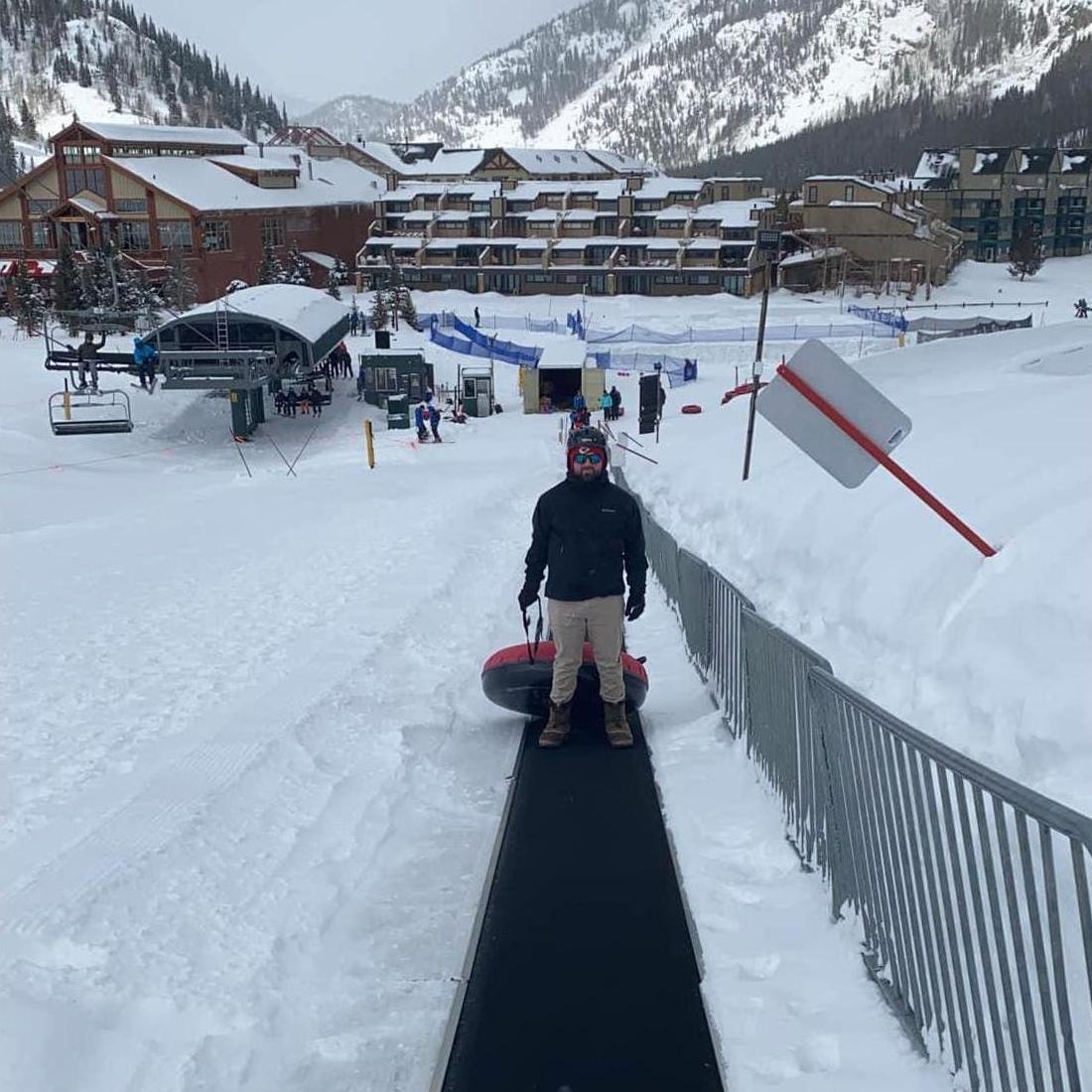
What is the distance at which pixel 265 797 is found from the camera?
5.11 m

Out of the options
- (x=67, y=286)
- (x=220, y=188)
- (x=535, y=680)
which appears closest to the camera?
(x=535, y=680)

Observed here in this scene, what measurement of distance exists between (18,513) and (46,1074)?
16.6 metres

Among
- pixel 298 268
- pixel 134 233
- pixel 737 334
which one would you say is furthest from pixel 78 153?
pixel 737 334

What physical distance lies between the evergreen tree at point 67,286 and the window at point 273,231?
18205 mm

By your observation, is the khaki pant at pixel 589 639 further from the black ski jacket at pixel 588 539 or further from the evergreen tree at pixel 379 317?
the evergreen tree at pixel 379 317

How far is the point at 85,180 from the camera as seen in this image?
64188mm

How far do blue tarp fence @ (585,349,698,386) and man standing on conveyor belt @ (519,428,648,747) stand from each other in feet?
110

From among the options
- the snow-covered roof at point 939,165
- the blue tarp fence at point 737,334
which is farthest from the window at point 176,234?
the snow-covered roof at point 939,165

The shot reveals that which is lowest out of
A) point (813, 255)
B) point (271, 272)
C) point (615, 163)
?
point (271, 272)

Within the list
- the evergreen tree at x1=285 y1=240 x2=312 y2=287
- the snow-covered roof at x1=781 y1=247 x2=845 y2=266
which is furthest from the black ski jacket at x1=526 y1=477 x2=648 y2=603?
the snow-covered roof at x1=781 y1=247 x2=845 y2=266

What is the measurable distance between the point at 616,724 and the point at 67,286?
4821 centimetres

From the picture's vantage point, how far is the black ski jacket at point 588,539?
18.2ft

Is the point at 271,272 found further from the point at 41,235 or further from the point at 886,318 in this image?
the point at 886,318

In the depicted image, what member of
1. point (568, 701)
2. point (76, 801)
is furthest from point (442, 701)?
point (76, 801)
